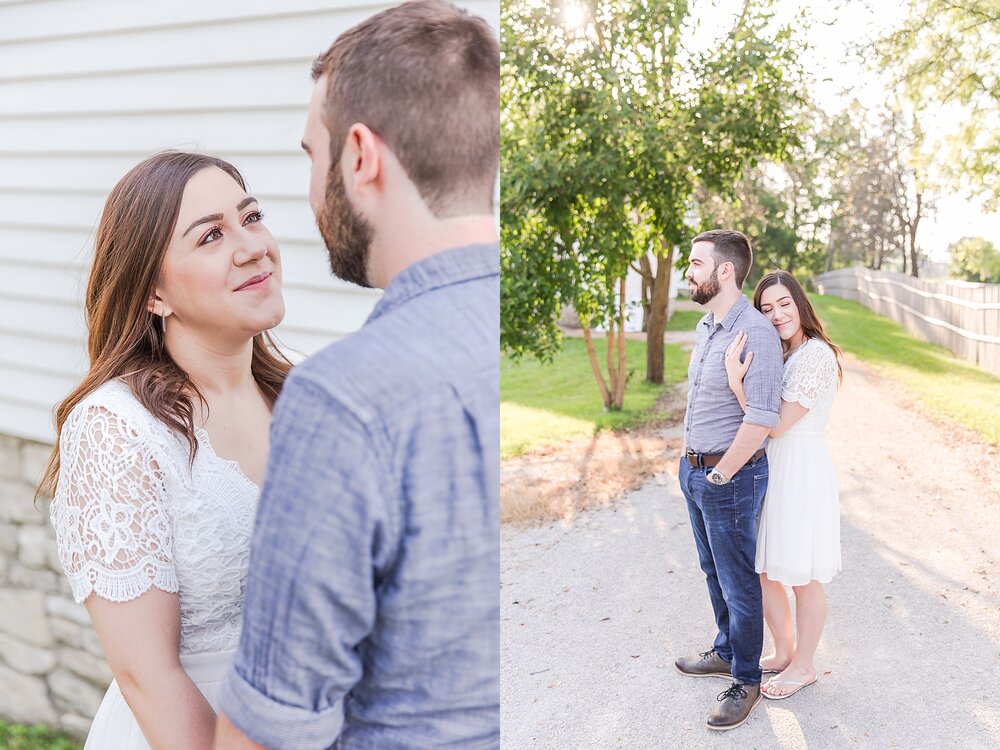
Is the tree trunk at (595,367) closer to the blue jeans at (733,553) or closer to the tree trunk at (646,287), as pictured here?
the tree trunk at (646,287)

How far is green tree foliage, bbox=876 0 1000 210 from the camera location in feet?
5.28

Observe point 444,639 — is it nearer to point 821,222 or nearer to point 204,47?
point 821,222

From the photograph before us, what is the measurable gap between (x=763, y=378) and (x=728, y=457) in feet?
0.66

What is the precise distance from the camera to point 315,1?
181 centimetres

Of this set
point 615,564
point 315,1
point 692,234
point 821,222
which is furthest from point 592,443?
point 315,1

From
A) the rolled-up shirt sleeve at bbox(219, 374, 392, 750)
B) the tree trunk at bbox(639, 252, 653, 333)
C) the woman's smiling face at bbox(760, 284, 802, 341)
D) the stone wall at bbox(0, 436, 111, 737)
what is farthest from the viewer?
the stone wall at bbox(0, 436, 111, 737)

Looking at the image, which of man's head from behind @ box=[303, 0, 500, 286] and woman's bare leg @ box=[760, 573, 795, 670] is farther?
woman's bare leg @ box=[760, 573, 795, 670]

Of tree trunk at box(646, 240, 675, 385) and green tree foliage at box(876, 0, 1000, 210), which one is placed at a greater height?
green tree foliage at box(876, 0, 1000, 210)

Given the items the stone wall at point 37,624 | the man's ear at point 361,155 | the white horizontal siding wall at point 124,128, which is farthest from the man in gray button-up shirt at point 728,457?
the stone wall at point 37,624

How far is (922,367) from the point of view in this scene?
1.73 meters

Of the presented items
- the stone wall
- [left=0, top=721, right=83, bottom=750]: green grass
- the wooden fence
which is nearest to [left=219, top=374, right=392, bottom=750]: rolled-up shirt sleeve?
the wooden fence

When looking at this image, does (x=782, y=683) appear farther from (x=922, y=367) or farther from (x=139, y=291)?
(x=139, y=291)

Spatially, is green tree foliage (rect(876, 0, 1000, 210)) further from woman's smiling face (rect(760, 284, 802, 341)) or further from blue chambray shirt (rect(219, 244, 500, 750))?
blue chambray shirt (rect(219, 244, 500, 750))

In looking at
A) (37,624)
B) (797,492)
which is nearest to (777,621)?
(797,492)
